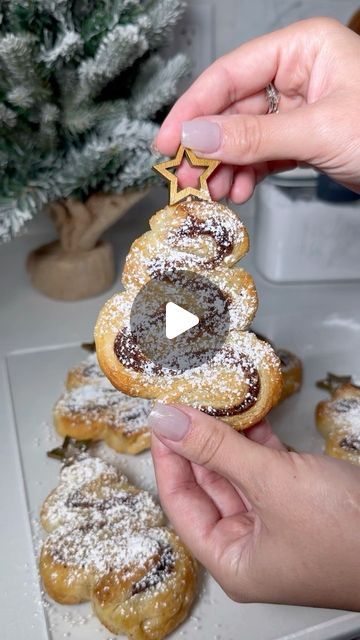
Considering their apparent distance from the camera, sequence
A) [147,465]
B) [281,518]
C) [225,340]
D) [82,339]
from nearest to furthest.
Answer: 1. [281,518]
2. [225,340]
3. [147,465]
4. [82,339]

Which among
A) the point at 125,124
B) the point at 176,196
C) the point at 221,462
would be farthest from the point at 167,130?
the point at 221,462

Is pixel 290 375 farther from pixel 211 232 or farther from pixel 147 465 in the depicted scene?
pixel 211 232

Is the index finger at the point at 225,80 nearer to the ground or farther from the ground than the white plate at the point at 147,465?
farther from the ground

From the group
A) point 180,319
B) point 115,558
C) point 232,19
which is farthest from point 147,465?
point 232,19

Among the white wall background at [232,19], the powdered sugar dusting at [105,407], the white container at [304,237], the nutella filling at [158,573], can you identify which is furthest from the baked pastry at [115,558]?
the white wall background at [232,19]

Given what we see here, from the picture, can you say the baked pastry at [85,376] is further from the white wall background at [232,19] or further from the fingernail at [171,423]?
the white wall background at [232,19]

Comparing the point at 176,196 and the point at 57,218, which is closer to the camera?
the point at 176,196

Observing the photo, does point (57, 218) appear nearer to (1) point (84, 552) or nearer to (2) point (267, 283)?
(2) point (267, 283)
